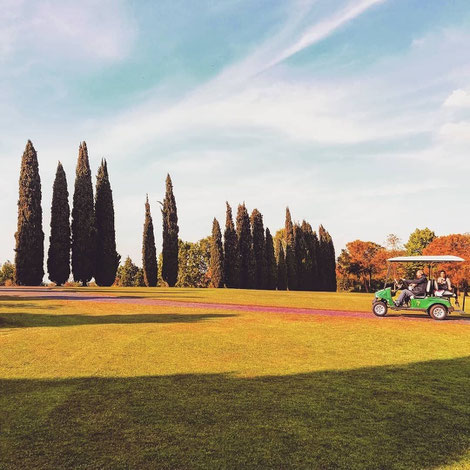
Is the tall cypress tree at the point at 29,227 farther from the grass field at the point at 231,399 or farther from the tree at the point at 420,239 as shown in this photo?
the tree at the point at 420,239

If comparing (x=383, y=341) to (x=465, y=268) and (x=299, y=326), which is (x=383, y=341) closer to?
(x=299, y=326)

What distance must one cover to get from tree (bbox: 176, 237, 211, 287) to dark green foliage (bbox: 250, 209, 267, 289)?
19.4 m

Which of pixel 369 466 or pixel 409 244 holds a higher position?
pixel 409 244

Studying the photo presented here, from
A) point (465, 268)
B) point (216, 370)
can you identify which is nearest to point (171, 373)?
point (216, 370)

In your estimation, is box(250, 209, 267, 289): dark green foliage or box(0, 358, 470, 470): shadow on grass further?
box(250, 209, 267, 289): dark green foliage

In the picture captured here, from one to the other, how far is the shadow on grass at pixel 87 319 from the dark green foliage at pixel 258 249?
Result: 138 ft

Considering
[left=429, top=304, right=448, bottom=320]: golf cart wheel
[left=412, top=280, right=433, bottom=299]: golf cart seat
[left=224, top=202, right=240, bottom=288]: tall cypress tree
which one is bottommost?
[left=429, top=304, right=448, bottom=320]: golf cart wheel

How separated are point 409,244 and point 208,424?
273ft

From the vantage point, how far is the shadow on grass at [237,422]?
160 inches

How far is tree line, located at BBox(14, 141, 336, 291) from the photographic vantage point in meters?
39.2

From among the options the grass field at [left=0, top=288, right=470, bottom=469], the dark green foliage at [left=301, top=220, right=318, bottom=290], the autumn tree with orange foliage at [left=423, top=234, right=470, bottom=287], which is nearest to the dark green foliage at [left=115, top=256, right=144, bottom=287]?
the dark green foliage at [left=301, top=220, right=318, bottom=290]

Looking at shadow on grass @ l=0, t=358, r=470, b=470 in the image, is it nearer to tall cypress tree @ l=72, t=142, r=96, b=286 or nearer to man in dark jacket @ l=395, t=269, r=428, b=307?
man in dark jacket @ l=395, t=269, r=428, b=307

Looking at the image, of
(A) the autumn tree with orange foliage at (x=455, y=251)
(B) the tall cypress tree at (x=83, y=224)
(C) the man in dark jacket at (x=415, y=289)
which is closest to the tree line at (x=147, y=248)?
(B) the tall cypress tree at (x=83, y=224)

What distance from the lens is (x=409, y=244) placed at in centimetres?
8019
